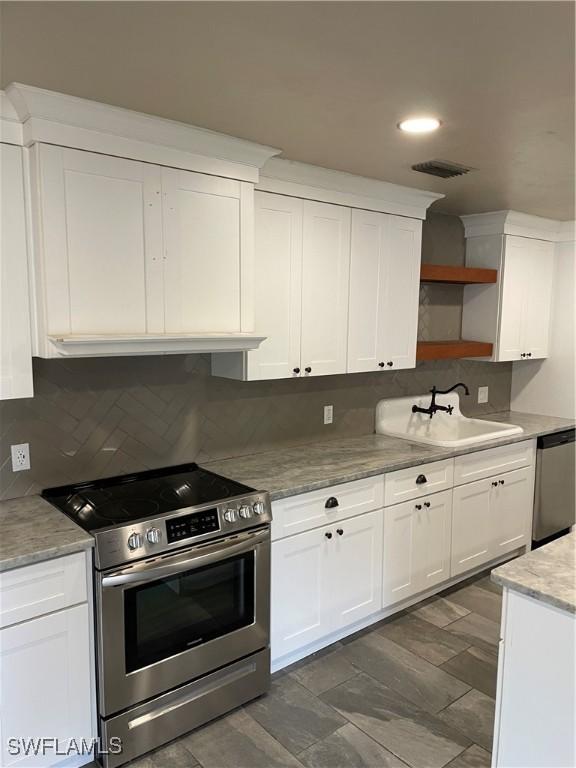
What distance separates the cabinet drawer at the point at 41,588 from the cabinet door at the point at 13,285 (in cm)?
61

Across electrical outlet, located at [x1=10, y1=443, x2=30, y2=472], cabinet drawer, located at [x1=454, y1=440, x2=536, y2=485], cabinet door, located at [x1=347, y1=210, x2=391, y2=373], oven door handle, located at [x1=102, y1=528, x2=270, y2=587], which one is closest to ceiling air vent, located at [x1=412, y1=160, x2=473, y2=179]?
cabinet door, located at [x1=347, y1=210, x2=391, y2=373]

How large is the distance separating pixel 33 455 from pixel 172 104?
1.48 meters

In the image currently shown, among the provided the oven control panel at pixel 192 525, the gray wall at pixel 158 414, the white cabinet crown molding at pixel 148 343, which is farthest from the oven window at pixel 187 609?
the white cabinet crown molding at pixel 148 343

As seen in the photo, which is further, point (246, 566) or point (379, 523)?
point (379, 523)

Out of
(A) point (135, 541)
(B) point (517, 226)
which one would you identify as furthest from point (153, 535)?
(B) point (517, 226)

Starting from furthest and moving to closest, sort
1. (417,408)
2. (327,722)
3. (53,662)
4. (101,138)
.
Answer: (417,408)
(327,722)
(101,138)
(53,662)

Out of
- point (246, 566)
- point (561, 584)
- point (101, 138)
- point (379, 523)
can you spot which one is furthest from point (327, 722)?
point (101, 138)

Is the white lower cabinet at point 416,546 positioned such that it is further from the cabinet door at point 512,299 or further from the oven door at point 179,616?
the cabinet door at point 512,299

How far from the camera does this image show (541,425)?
4070 millimetres

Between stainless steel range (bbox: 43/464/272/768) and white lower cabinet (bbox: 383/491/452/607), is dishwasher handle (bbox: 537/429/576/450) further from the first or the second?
stainless steel range (bbox: 43/464/272/768)

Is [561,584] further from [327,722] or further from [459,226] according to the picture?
[459,226]

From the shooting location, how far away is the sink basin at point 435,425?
351 centimetres

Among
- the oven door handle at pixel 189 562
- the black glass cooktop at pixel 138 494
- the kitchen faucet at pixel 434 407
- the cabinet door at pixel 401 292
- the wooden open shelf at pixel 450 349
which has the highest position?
the cabinet door at pixel 401 292

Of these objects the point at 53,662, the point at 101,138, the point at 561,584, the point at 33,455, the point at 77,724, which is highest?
the point at 101,138
